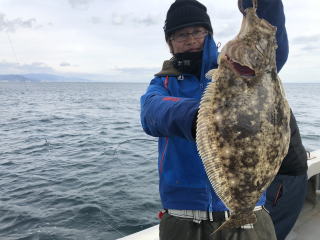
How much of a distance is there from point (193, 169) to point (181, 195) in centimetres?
24

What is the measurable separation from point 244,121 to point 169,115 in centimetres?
44

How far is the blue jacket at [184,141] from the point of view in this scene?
225 centimetres

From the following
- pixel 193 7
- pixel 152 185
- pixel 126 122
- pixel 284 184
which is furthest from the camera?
pixel 126 122

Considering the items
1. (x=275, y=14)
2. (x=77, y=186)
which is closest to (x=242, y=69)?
(x=275, y=14)

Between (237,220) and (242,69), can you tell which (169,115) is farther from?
(237,220)

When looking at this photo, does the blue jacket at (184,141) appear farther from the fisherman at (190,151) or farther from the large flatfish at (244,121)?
the large flatfish at (244,121)

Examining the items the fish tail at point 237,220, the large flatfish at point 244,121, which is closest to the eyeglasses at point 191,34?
the large flatfish at point 244,121

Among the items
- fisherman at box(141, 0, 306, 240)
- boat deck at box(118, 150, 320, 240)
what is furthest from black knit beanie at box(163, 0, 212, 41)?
boat deck at box(118, 150, 320, 240)

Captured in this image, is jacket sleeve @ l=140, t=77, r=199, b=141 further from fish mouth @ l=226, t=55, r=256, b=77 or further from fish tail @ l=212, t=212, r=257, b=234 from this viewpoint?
fish tail @ l=212, t=212, r=257, b=234

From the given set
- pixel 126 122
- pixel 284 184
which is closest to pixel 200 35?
pixel 284 184

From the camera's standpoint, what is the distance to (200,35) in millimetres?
2789

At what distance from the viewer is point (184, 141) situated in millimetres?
2643

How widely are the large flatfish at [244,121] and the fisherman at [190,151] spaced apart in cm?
47

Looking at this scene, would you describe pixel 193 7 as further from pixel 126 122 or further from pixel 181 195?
pixel 126 122
